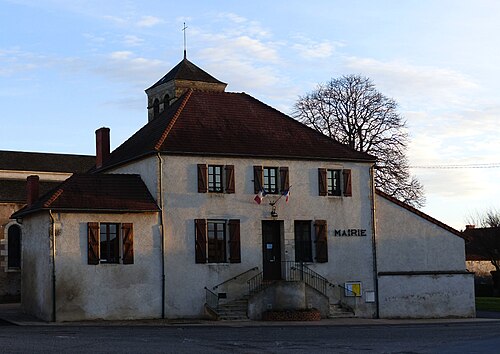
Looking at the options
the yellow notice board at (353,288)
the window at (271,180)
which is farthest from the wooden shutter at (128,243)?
the yellow notice board at (353,288)

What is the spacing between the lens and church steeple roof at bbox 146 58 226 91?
53438 mm

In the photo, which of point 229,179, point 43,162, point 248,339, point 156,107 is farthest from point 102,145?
point 248,339

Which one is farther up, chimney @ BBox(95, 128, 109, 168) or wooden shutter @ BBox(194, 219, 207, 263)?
chimney @ BBox(95, 128, 109, 168)

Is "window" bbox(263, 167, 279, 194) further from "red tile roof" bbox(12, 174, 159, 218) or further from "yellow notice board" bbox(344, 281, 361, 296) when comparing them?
"yellow notice board" bbox(344, 281, 361, 296)

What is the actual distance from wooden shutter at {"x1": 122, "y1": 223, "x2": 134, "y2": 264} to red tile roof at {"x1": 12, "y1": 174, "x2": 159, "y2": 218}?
2.48 feet

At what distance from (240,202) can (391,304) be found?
8.37 metres

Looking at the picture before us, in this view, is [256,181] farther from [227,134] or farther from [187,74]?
[187,74]

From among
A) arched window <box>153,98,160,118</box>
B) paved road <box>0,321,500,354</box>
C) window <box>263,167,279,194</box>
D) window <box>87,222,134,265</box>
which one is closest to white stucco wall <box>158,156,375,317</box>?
window <box>263,167,279,194</box>

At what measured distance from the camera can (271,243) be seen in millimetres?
37406

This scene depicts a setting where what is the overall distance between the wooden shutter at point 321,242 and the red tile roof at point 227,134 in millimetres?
2962

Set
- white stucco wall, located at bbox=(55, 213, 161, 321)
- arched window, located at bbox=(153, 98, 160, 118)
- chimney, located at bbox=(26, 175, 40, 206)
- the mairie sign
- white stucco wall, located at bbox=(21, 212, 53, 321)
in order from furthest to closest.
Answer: arched window, located at bbox=(153, 98, 160, 118) → the mairie sign → chimney, located at bbox=(26, 175, 40, 206) → white stucco wall, located at bbox=(21, 212, 53, 321) → white stucco wall, located at bbox=(55, 213, 161, 321)

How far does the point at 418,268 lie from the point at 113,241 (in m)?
14.2

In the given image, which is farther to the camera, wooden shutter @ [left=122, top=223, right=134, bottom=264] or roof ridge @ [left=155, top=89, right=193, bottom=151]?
roof ridge @ [left=155, top=89, right=193, bottom=151]

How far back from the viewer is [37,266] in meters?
35.0
